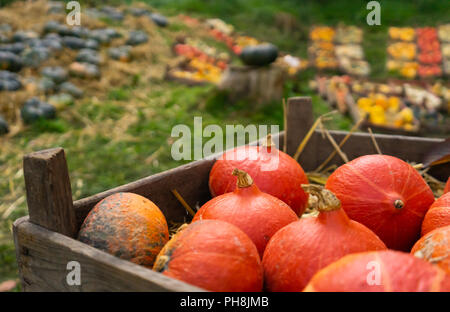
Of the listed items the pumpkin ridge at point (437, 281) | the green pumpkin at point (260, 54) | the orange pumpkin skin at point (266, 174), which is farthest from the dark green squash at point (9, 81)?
the pumpkin ridge at point (437, 281)

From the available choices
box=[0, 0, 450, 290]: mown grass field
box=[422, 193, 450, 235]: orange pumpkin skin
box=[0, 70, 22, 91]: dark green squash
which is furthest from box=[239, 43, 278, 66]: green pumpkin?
box=[422, 193, 450, 235]: orange pumpkin skin

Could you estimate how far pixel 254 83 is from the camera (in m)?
5.68

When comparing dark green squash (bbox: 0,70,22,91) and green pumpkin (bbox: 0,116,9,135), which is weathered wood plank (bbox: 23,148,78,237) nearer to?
green pumpkin (bbox: 0,116,9,135)

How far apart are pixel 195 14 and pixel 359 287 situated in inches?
514

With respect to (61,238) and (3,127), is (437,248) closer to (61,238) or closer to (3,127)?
(61,238)

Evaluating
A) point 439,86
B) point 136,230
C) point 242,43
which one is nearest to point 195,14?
point 242,43

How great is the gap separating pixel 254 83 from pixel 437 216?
4614mm

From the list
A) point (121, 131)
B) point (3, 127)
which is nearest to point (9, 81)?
point (3, 127)

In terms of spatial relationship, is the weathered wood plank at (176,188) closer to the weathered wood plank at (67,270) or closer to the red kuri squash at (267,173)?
the red kuri squash at (267,173)

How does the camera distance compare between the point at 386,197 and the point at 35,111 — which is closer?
the point at 386,197

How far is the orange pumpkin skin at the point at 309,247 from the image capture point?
954 millimetres

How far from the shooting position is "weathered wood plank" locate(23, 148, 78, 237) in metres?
1.07

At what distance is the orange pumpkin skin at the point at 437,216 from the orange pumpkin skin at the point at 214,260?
1.95 ft

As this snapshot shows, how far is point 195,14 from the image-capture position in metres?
12.9
